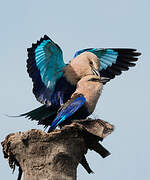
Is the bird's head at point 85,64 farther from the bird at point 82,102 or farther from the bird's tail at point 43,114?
the bird's tail at point 43,114

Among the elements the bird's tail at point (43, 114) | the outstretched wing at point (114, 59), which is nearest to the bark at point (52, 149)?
the bird's tail at point (43, 114)

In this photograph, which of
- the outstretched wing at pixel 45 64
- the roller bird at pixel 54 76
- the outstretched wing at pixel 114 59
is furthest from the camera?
the outstretched wing at pixel 114 59

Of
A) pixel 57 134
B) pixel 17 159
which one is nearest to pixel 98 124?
pixel 57 134

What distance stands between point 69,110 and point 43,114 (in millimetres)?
881

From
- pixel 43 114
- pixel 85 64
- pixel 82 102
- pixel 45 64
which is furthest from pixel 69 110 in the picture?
pixel 45 64

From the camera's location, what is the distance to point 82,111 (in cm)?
827

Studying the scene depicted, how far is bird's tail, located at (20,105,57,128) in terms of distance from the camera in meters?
8.84

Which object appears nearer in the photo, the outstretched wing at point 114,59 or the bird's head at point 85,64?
the bird's head at point 85,64

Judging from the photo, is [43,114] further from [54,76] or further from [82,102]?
[82,102]

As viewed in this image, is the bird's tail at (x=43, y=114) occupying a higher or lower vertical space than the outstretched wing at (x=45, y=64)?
lower

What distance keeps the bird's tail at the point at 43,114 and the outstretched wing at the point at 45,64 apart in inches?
13.8

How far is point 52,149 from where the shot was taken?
712cm

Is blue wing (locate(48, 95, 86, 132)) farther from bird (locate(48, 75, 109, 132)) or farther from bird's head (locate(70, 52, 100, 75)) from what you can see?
bird's head (locate(70, 52, 100, 75))

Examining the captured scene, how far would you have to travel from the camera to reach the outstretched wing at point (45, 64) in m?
9.07
